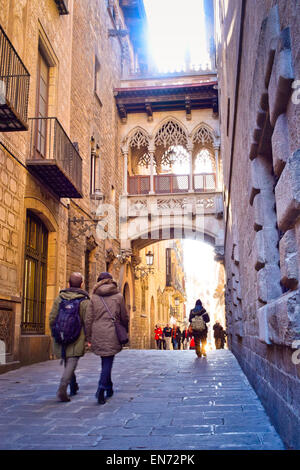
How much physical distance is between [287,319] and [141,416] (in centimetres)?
248

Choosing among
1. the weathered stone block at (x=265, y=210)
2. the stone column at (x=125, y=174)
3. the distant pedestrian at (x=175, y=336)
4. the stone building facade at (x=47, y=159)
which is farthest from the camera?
the distant pedestrian at (x=175, y=336)

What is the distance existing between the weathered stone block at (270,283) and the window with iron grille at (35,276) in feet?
25.0

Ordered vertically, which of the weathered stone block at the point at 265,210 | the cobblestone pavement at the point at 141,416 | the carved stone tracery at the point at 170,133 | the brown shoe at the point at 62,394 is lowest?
the cobblestone pavement at the point at 141,416

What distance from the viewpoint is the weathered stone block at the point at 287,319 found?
2498 millimetres

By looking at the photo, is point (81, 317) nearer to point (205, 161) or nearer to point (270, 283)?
point (270, 283)

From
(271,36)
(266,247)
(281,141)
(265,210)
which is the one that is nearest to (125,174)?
(265,210)

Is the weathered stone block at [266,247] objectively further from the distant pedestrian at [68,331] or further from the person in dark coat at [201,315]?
the person in dark coat at [201,315]

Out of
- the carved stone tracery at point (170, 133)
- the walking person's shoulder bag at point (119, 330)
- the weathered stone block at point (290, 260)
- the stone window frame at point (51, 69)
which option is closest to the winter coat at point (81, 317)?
the walking person's shoulder bag at point (119, 330)

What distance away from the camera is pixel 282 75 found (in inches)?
96.1

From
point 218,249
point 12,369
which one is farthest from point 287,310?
point 218,249

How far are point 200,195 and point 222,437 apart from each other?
1755cm

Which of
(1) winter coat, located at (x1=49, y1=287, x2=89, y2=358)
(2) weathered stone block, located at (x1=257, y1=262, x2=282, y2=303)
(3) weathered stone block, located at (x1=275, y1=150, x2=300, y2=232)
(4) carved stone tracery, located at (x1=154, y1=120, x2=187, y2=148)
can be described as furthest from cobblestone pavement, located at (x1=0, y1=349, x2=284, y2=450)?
(4) carved stone tracery, located at (x1=154, y1=120, x2=187, y2=148)

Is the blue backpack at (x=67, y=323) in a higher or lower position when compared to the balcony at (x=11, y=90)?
lower

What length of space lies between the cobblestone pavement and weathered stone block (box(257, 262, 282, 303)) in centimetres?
104
